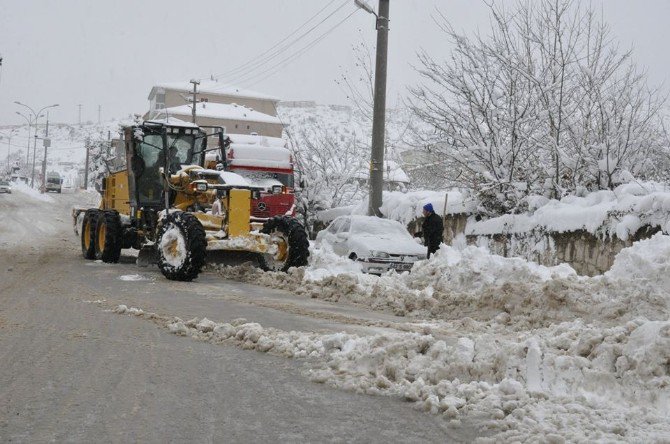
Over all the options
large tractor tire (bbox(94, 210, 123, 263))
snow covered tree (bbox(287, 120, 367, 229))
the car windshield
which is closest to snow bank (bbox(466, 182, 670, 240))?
the car windshield

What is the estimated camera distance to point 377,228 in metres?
15.5

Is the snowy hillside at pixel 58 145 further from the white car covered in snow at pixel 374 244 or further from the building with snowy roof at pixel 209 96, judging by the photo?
the white car covered in snow at pixel 374 244

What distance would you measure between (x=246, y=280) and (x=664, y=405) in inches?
338

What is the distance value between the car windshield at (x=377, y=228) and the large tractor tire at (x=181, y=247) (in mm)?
4686

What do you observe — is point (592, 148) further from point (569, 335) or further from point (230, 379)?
point (230, 379)

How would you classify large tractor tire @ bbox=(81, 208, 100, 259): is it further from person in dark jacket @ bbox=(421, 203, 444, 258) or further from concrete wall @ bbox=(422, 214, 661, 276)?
concrete wall @ bbox=(422, 214, 661, 276)

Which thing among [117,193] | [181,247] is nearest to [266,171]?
[117,193]

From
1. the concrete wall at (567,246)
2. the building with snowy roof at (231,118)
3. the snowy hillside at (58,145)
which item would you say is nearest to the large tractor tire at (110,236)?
the concrete wall at (567,246)

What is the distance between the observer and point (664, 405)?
4562 mm

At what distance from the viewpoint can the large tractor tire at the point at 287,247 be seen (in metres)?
12.7

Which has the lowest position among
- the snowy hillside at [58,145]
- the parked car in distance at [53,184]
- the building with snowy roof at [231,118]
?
the parked car in distance at [53,184]

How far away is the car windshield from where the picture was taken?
15.4 m

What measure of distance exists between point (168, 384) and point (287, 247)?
7.80 metres

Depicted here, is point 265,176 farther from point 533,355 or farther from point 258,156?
point 533,355
